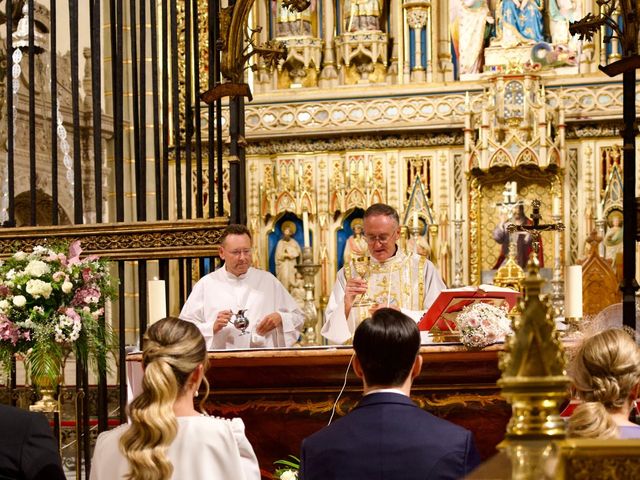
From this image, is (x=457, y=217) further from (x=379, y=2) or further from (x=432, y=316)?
(x=432, y=316)

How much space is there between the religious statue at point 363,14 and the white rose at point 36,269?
26.4 feet

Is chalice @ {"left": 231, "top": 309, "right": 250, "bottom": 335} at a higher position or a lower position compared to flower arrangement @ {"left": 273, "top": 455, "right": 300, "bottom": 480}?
higher

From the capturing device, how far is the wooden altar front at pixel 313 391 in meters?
5.21

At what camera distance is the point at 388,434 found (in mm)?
2932

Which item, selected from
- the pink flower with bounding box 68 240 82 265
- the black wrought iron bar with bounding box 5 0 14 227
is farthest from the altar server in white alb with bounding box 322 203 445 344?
the black wrought iron bar with bounding box 5 0 14 227

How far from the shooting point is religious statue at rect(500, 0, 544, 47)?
12.8 m

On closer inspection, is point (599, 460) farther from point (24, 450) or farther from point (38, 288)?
point (38, 288)

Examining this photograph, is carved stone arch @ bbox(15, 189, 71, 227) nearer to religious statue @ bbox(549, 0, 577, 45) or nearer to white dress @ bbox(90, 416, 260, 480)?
religious statue @ bbox(549, 0, 577, 45)

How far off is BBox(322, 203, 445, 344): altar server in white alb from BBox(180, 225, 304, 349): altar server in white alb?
337 mm

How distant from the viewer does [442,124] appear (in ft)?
41.2

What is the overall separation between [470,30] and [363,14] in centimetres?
124

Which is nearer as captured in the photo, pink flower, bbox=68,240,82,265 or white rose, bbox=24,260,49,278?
white rose, bbox=24,260,49,278

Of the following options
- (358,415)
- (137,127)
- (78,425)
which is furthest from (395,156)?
(358,415)

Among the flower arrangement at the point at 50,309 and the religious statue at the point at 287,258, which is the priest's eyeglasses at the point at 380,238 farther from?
the religious statue at the point at 287,258
